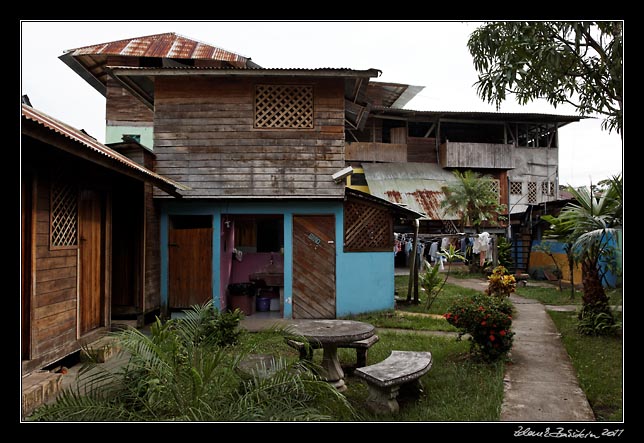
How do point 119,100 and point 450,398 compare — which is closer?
point 450,398

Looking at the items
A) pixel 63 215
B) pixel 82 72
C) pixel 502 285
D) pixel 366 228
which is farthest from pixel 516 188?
pixel 63 215

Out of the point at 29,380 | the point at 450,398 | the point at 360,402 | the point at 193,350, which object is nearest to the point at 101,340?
the point at 29,380

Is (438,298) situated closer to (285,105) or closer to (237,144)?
(285,105)

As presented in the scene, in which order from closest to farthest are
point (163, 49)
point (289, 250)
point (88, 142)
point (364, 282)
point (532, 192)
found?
point (88, 142) < point (289, 250) < point (364, 282) < point (163, 49) < point (532, 192)

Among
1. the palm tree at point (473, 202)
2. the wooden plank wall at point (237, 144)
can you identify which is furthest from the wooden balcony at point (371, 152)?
the wooden plank wall at point (237, 144)

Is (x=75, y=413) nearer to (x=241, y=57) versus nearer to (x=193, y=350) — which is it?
(x=193, y=350)

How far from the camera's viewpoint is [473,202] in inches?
883

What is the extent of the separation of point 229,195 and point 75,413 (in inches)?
266

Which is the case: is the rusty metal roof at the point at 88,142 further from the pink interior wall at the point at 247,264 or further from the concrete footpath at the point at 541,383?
the concrete footpath at the point at 541,383

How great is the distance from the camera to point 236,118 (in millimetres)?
10359

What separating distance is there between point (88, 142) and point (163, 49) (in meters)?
11.6

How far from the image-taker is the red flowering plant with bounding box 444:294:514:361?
6324 mm

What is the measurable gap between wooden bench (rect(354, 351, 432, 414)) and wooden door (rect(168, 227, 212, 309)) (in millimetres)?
6028

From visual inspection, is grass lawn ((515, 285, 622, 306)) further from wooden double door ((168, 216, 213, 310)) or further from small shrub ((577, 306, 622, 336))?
wooden double door ((168, 216, 213, 310))
